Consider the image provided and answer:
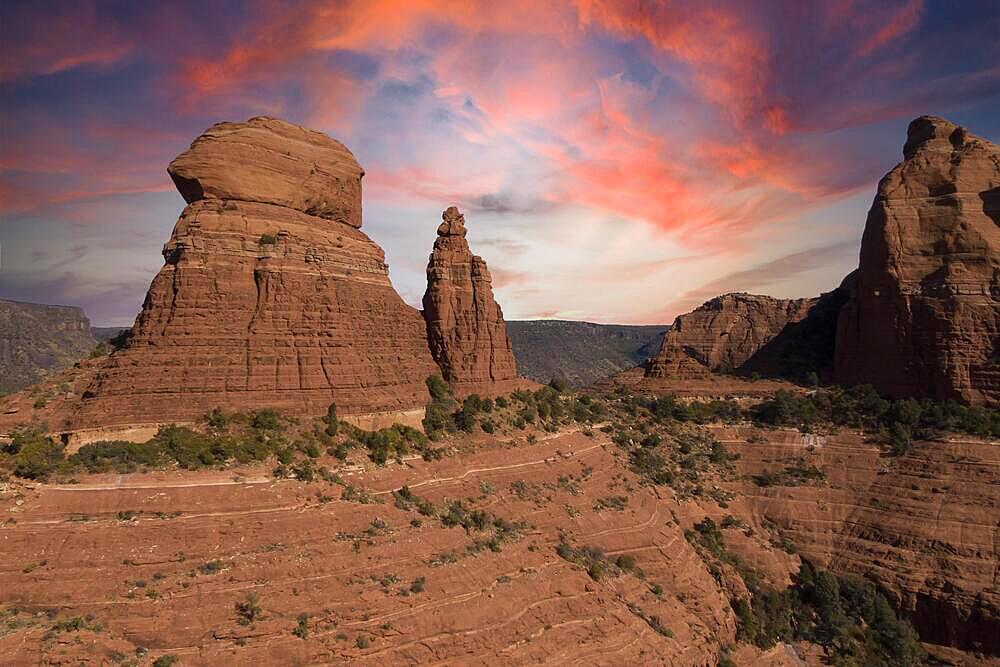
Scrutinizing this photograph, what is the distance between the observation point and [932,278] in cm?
6519

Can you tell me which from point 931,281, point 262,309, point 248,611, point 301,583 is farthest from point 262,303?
point 931,281

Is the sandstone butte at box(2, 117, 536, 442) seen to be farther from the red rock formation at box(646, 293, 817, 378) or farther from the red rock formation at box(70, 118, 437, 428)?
the red rock formation at box(646, 293, 817, 378)

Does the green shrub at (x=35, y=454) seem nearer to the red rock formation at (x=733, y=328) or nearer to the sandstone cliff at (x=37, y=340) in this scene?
the sandstone cliff at (x=37, y=340)

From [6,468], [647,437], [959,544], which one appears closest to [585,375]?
[647,437]

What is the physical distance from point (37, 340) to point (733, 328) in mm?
128277

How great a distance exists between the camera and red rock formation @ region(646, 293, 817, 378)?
10350 cm

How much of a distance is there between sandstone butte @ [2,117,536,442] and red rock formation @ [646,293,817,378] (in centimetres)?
6825

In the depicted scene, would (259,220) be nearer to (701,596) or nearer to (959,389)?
(701,596)

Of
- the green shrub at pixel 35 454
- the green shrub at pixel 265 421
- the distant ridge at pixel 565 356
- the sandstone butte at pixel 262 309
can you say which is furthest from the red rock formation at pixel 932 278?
the distant ridge at pixel 565 356

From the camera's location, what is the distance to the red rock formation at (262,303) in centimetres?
3316

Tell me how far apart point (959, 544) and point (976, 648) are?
720cm

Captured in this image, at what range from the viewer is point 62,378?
3578cm

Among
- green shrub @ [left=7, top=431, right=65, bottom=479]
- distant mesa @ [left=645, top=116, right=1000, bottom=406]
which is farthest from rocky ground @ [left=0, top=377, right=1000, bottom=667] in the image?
distant mesa @ [left=645, top=116, right=1000, bottom=406]

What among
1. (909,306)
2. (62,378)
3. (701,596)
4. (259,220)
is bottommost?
(701,596)
